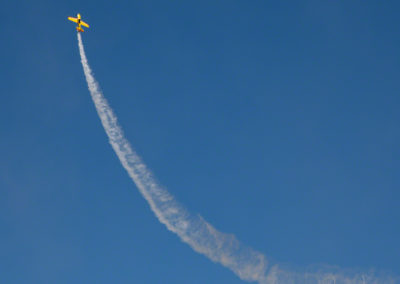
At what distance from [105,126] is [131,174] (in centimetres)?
1100

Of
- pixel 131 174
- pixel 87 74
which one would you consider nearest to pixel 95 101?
pixel 87 74

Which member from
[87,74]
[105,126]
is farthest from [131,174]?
[87,74]

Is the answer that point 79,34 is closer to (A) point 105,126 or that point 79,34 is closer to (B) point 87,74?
(B) point 87,74

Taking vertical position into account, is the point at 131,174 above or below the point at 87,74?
below

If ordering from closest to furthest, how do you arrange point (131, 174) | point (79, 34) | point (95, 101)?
point (131, 174) < point (95, 101) < point (79, 34)

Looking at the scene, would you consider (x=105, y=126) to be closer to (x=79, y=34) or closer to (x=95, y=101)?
(x=95, y=101)

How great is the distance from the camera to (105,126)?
106m

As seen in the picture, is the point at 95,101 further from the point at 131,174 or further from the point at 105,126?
the point at 131,174

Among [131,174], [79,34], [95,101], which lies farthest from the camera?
[79,34]

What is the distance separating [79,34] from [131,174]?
37.5 metres

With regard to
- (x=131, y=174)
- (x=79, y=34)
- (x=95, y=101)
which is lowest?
(x=131, y=174)

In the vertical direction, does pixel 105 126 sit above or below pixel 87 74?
below

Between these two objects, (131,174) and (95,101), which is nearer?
(131,174)

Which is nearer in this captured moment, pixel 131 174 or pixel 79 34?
pixel 131 174
